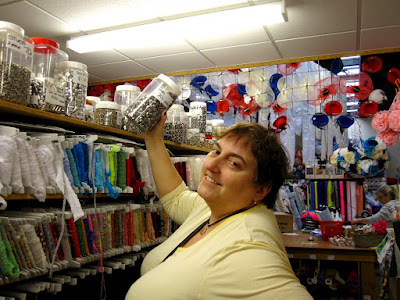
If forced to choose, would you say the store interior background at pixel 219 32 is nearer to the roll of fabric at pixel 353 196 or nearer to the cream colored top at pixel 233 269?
the roll of fabric at pixel 353 196

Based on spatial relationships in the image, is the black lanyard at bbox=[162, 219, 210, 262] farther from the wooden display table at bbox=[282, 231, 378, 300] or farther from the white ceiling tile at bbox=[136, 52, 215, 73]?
the white ceiling tile at bbox=[136, 52, 215, 73]

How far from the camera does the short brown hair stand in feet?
4.62

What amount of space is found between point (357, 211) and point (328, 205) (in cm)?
44

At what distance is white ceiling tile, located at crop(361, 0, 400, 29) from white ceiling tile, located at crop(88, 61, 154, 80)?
10.4ft

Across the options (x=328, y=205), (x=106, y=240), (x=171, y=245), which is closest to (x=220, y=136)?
(x=171, y=245)

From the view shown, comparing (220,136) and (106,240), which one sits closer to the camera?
(220,136)

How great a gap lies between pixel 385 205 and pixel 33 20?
508 cm

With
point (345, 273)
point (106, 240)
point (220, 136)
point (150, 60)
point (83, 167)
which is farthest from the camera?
point (150, 60)

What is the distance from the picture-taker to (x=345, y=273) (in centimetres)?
390

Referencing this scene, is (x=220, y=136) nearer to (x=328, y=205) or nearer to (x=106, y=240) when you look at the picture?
(x=106, y=240)

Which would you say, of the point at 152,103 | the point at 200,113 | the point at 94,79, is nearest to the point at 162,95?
the point at 152,103

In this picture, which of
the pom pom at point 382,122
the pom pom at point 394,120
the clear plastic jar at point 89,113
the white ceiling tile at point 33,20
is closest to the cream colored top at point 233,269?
the clear plastic jar at point 89,113

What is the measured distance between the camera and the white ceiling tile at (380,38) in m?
4.11

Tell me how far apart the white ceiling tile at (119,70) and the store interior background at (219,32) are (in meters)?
0.02
